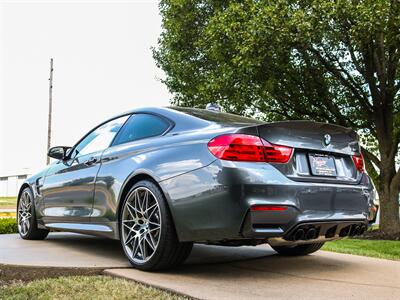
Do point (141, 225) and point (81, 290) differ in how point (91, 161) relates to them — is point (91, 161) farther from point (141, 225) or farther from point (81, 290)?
point (81, 290)

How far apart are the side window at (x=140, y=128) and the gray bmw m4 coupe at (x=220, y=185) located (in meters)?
0.01

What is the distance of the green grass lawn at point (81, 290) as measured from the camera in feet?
10.9

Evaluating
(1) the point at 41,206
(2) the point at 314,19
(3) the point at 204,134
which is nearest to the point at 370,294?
(3) the point at 204,134

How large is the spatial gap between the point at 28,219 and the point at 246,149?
395 cm

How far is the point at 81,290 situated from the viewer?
3.50 m

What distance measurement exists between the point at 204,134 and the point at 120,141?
4.44 feet

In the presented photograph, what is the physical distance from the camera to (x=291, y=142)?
→ 12.8ft

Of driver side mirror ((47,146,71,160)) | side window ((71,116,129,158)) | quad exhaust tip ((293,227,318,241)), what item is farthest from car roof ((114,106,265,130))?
driver side mirror ((47,146,71,160))

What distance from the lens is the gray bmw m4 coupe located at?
3.63 meters

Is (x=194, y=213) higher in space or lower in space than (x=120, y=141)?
lower

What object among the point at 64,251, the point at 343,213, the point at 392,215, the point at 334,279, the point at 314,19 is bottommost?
the point at 392,215

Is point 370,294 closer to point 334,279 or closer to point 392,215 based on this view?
point 334,279

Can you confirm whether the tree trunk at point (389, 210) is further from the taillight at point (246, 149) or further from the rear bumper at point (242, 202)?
the taillight at point (246, 149)

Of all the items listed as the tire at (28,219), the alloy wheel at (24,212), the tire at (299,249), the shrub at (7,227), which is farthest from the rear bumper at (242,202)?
the shrub at (7,227)
